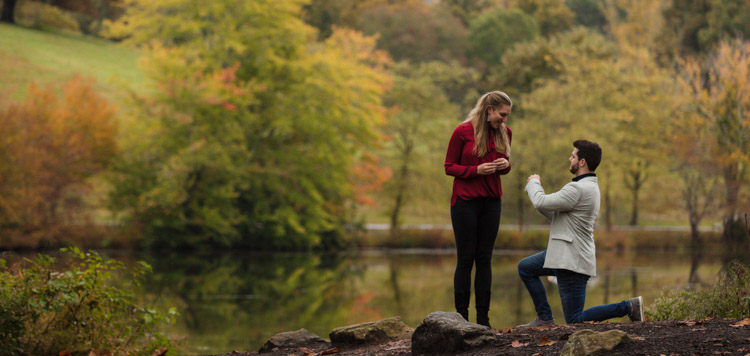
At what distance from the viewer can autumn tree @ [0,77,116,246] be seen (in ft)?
86.0

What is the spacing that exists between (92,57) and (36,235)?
29.5m

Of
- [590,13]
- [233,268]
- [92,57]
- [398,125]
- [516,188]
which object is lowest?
[233,268]

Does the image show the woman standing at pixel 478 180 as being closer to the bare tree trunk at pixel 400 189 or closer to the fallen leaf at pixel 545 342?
the fallen leaf at pixel 545 342

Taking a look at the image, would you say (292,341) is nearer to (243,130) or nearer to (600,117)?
(243,130)

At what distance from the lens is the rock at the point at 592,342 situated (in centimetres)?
498

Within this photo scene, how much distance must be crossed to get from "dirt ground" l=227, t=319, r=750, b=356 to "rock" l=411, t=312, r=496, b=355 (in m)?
0.08

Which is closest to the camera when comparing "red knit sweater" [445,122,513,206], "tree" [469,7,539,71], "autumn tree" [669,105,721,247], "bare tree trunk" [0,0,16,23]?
"red knit sweater" [445,122,513,206]

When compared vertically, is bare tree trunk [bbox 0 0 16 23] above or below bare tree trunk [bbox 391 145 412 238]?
above

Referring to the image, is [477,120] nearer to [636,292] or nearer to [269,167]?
[636,292]

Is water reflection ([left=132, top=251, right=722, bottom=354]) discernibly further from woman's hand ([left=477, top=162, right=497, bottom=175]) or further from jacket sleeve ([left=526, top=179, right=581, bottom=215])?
woman's hand ([left=477, top=162, right=497, bottom=175])

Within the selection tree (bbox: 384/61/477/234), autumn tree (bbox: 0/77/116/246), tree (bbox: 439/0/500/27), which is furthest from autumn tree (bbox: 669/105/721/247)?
tree (bbox: 439/0/500/27)

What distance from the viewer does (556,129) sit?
119 ft

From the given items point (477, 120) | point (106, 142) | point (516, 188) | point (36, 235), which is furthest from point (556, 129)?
point (477, 120)

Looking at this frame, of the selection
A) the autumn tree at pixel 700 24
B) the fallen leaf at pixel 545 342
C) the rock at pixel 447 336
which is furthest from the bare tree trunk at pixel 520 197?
the fallen leaf at pixel 545 342
